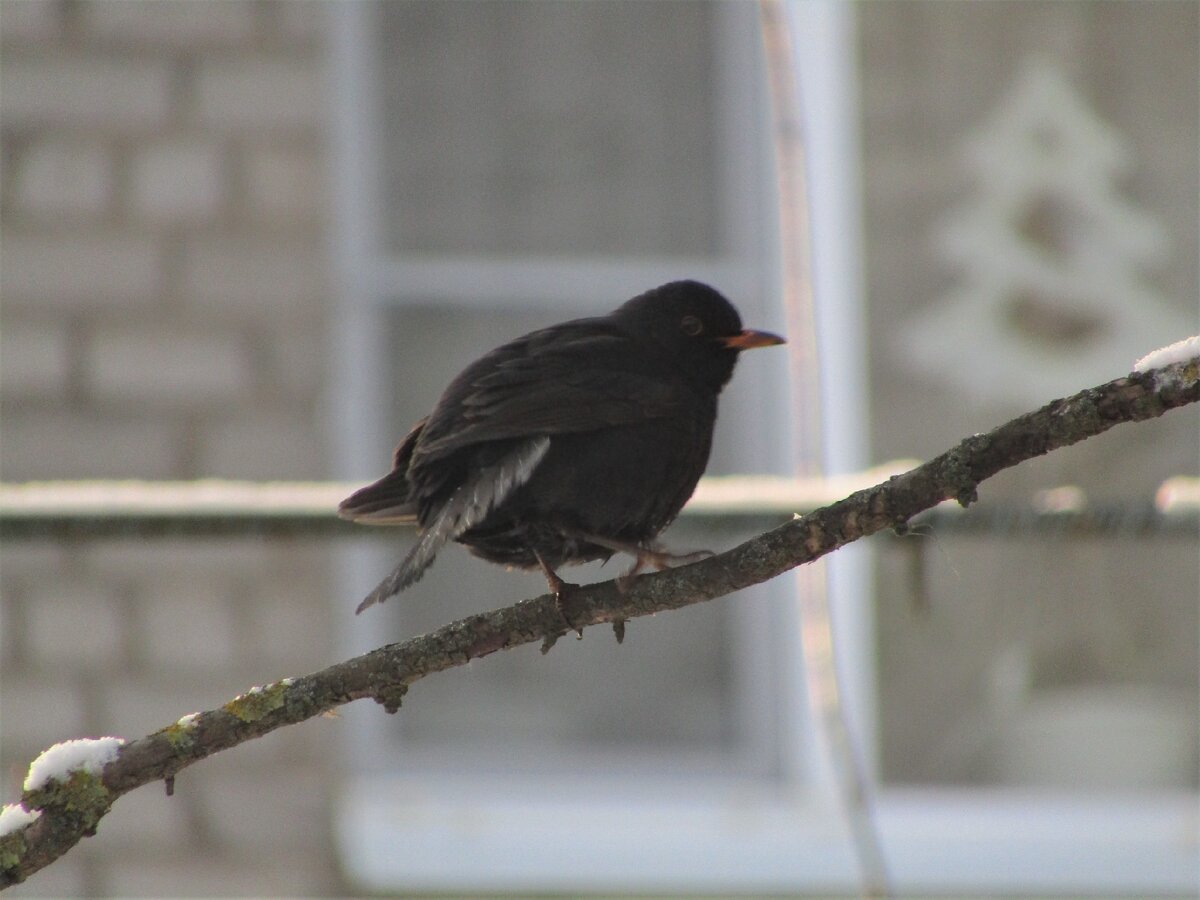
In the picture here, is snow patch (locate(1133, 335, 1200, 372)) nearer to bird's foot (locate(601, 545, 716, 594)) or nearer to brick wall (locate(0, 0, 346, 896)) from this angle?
bird's foot (locate(601, 545, 716, 594))

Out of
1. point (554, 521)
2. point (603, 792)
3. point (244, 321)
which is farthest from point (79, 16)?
point (554, 521)

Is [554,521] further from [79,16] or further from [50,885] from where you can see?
[79,16]

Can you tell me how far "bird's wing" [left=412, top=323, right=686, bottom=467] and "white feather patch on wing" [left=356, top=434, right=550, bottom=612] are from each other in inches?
1.3

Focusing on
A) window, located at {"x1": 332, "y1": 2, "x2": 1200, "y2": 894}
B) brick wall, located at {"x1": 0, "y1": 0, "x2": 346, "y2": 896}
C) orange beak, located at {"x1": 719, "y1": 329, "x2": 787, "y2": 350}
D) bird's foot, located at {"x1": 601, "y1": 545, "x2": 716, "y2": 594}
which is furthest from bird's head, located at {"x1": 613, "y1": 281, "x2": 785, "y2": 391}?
brick wall, located at {"x1": 0, "y1": 0, "x2": 346, "y2": 896}

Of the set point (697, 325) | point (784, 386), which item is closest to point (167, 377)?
point (784, 386)

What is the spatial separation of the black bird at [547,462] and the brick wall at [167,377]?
7.92 ft

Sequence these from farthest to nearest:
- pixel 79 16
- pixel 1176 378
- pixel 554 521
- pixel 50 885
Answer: pixel 79 16 < pixel 50 885 < pixel 554 521 < pixel 1176 378

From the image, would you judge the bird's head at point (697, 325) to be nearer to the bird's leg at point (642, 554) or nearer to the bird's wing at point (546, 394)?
the bird's wing at point (546, 394)

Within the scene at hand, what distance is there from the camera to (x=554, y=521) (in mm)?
2689

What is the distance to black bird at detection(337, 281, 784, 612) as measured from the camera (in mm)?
2668

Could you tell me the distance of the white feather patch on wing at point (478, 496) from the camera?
2.52 metres

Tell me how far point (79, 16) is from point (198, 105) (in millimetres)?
490

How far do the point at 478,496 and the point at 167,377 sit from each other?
113 inches

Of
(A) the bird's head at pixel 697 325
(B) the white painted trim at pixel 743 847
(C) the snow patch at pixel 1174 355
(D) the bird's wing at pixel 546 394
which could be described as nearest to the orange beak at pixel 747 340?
(A) the bird's head at pixel 697 325
